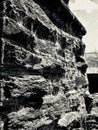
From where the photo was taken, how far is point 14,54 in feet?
8.27

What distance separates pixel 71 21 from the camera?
423 cm

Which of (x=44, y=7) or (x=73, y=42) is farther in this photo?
(x=73, y=42)

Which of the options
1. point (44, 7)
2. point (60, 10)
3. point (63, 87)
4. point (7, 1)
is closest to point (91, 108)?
point (63, 87)

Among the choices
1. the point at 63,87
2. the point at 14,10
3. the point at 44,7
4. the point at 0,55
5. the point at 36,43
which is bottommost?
the point at 63,87

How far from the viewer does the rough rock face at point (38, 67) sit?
97.2 inches

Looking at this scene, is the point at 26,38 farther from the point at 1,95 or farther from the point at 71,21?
the point at 71,21

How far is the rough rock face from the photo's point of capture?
2470mm

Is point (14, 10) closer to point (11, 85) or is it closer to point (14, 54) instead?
point (14, 54)

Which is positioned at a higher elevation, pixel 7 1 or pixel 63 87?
pixel 7 1

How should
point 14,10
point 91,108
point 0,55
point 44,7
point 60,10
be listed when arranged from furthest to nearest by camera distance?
point 91,108
point 60,10
point 44,7
point 14,10
point 0,55

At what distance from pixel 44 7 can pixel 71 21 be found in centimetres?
110

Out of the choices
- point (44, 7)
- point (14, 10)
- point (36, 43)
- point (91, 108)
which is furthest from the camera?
point (91, 108)

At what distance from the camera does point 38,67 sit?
297 cm

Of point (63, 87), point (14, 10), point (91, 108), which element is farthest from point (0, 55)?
point (91, 108)
